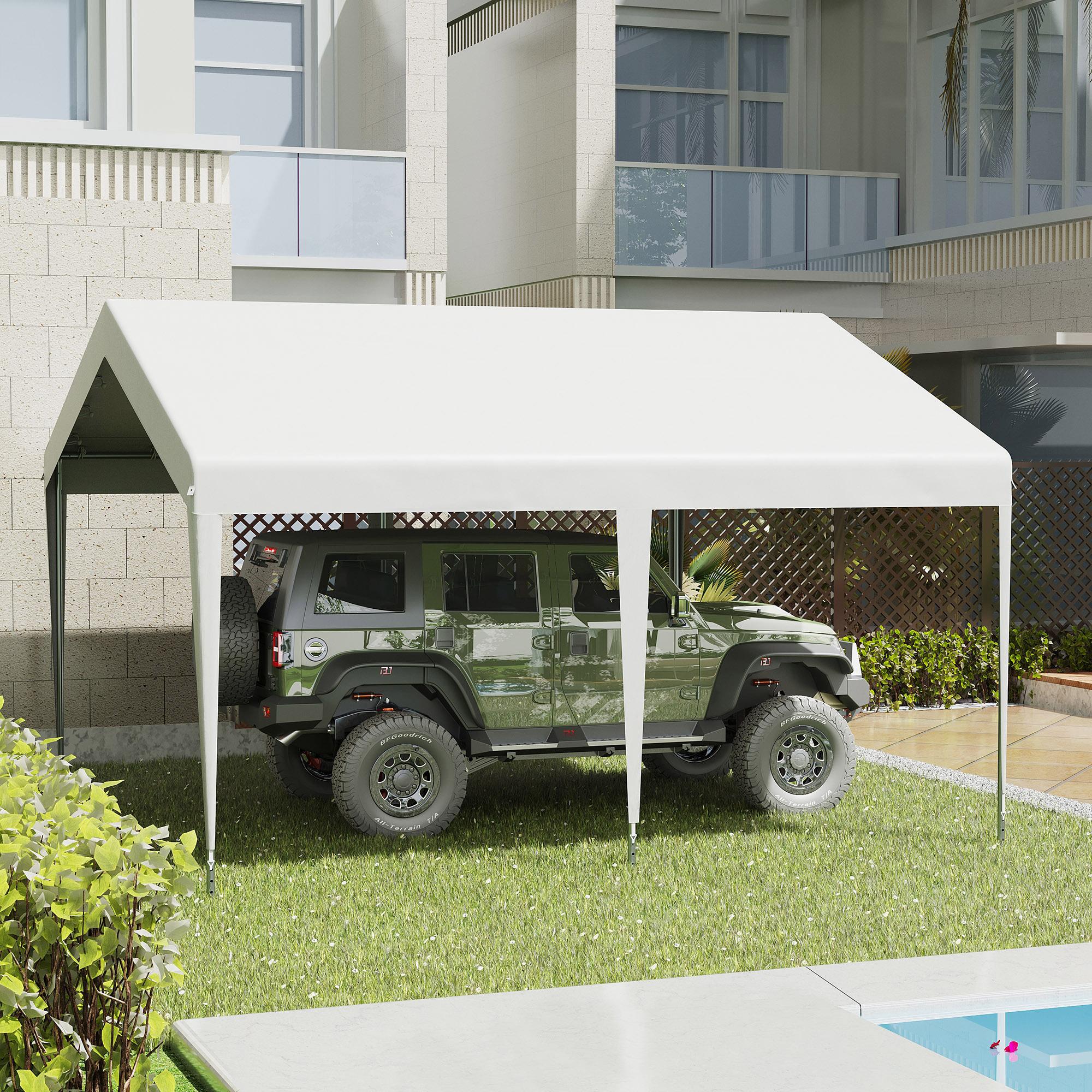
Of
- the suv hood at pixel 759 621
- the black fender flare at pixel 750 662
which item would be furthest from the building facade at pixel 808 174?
the black fender flare at pixel 750 662

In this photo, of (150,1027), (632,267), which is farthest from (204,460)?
(632,267)

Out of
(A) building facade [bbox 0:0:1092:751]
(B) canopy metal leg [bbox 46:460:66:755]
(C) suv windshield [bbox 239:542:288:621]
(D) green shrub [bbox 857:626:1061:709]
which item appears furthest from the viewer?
(D) green shrub [bbox 857:626:1061:709]

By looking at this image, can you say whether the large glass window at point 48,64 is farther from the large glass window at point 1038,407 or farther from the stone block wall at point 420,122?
the large glass window at point 1038,407

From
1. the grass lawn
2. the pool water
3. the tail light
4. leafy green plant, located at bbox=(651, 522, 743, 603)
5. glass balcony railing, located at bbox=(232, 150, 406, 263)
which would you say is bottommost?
the pool water

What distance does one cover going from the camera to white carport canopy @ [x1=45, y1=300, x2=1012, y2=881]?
6.39 meters

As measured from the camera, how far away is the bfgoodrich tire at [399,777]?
7.78 m

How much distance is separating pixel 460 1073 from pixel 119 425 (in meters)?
5.66

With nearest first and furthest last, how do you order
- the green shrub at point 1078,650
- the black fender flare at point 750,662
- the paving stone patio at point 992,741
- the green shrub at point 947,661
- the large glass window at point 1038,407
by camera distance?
the black fender flare at point 750,662, the paving stone patio at point 992,741, the green shrub at point 947,661, the green shrub at point 1078,650, the large glass window at point 1038,407

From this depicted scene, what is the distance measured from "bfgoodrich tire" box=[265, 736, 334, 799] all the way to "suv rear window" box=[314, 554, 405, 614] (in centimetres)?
146

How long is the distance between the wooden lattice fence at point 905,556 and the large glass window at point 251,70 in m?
6.14

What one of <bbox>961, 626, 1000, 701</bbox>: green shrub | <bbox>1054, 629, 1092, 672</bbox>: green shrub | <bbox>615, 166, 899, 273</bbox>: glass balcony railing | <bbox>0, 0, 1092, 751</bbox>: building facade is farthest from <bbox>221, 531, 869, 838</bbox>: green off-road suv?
<bbox>615, 166, 899, 273</bbox>: glass balcony railing

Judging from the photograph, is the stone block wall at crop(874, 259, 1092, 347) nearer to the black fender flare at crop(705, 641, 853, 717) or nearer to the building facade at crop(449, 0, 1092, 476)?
the building facade at crop(449, 0, 1092, 476)

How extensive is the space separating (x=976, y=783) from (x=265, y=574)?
480cm

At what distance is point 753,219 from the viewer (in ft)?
60.0
